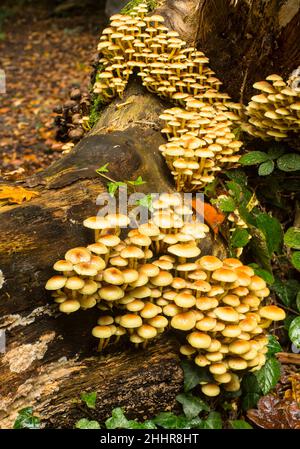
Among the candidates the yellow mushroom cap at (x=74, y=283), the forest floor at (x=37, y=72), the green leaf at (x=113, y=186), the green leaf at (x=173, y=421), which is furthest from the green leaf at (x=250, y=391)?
the forest floor at (x=37, y=72)

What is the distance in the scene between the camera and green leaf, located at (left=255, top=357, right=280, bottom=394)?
3.75 metres

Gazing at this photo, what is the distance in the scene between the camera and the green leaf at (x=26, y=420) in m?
3.10

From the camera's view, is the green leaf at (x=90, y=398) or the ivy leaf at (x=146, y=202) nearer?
the green leaf at (x=90, y=398)

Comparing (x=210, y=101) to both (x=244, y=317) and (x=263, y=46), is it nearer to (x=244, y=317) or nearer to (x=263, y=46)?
(x=263, y=46)

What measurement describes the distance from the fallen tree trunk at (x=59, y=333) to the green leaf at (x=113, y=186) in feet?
0.21

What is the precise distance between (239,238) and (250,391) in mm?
1330

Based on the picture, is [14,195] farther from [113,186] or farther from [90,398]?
[90,398]

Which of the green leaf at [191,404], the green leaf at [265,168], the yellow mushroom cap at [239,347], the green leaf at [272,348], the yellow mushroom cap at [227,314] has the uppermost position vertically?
the green leaf at [265,168]

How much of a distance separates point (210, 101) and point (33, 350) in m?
3.23

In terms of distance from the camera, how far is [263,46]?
4812mm

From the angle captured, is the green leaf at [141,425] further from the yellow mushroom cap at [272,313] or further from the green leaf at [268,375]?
the yellow mushroom cap at [272,313]

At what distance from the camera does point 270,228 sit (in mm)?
4207
